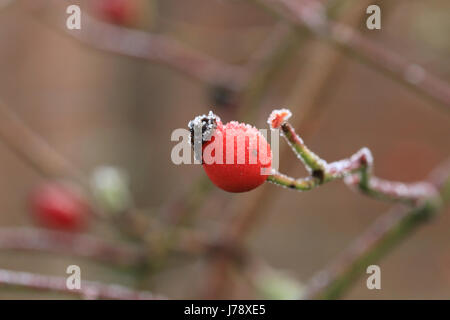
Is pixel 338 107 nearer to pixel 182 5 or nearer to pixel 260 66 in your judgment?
pixel 182 5

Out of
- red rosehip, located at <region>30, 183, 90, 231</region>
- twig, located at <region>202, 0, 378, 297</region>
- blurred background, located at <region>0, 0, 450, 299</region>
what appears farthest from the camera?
blurred background, located at <region>0, 0, 450, 299</region>

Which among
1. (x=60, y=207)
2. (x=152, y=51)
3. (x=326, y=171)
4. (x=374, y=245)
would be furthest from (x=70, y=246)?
(x=326, y=171)

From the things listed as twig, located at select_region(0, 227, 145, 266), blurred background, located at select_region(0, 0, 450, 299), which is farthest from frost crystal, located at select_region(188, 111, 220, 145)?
blurred background, located at select_region(0, 0, 450, 299)

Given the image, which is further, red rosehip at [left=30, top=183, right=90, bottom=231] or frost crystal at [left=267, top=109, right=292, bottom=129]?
red rosehip at [left=30, top=183, right=90, bottom=231]

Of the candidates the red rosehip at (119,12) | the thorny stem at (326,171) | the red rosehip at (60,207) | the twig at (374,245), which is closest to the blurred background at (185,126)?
the red rosehip at (119,12)

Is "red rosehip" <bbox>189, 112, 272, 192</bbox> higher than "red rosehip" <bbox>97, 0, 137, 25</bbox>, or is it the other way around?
"red rosehip" <bbox>97, 0, 137, 25</bbox>

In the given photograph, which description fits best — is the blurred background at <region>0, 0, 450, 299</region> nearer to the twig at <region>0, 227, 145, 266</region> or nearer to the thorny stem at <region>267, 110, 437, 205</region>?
the twig at <region>0, 227, 145, 266</region>
